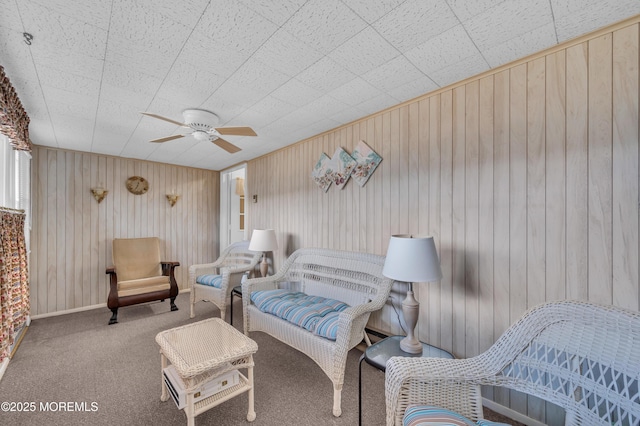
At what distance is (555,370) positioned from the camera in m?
1.17

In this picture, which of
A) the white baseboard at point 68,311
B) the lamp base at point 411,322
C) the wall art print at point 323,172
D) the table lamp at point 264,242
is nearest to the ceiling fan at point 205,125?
the wall art print at point 323,172

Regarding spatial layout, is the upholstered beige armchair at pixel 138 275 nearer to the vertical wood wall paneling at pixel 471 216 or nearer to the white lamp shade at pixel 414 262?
the white lamp shade at pixel 414 262

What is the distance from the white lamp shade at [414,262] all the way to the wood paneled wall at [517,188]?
1.37 feet

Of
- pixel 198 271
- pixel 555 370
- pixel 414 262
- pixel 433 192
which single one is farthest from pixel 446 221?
pixel 198 271

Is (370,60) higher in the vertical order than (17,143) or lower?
higher

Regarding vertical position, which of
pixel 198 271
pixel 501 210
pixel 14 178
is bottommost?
pixel 198 271

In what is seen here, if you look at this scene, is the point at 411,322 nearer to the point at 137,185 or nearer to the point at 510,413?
the point at 510,413

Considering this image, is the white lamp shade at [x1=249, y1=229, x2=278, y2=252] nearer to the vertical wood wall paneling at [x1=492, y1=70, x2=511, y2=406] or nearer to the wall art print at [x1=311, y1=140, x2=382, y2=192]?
the wall art print at [x1=311, y1=140, x2=382, y2=192]

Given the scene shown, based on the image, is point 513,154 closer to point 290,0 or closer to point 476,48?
point 476,48

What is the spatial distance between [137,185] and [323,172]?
10.9 feet

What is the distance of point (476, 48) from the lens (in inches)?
63.3

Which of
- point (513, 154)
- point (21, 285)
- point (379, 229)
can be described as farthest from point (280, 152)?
point (21, 285)

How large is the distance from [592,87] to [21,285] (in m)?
4.80

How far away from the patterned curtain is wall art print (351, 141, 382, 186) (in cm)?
302
